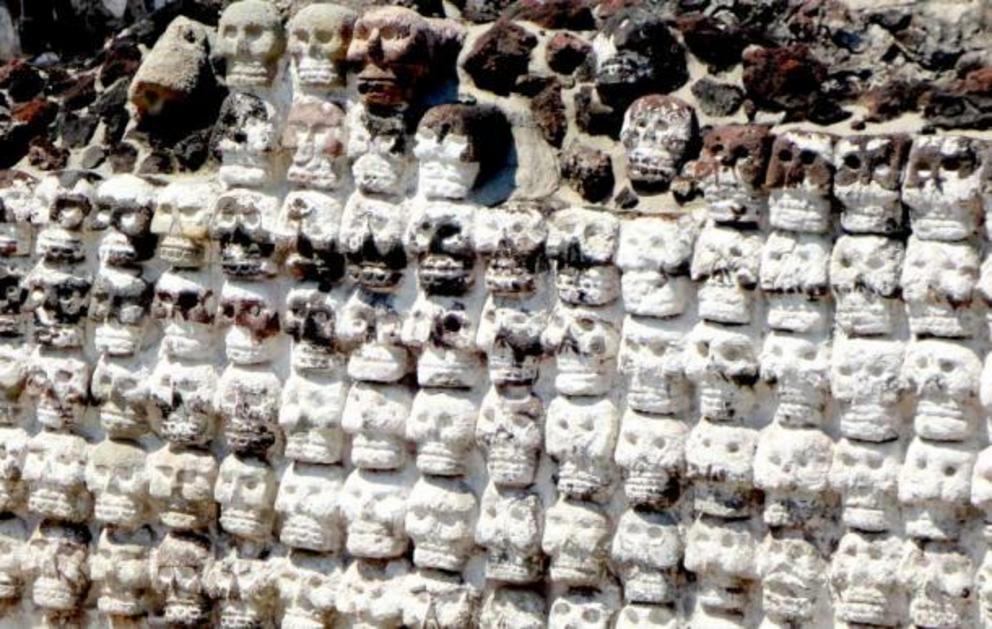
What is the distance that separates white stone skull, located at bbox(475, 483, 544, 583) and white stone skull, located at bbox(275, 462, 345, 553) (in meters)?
0.63

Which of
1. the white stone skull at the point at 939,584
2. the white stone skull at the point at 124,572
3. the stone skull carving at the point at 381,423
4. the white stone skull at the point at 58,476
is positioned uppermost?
the stone skull carving at the point at 381,423

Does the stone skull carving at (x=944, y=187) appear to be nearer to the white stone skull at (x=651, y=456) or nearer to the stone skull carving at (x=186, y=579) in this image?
the white stone skull at (x=651, y=456)

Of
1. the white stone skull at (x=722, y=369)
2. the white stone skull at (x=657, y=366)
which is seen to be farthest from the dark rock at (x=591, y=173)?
the white stone skull at (x=722, y=369)

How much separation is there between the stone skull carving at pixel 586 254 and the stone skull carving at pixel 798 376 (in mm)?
612

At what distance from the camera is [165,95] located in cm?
999

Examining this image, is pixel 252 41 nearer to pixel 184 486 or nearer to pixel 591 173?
pixel 591 173

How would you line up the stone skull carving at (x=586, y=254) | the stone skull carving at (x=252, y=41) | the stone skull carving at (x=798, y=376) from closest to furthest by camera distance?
the stone skull carving at (x=798, y=376), the stone skull carving at (x=586, y=254), the stone skull carving at (x=252, y=41)

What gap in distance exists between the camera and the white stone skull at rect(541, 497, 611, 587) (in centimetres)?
896

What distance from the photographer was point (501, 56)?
30.8ft

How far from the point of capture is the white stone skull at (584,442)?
29.3 feet

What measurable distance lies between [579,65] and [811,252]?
1238 mm

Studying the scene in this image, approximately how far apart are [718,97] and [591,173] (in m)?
0.49

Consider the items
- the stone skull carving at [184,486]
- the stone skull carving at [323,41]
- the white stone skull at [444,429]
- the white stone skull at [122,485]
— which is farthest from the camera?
the white stone skull at [122,485]

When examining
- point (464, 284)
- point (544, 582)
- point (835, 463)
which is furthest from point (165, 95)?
point (835, 463)
